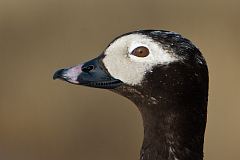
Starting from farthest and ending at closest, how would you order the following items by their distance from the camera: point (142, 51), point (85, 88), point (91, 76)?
point (85, 88), point (91, 76), point (142, 51)

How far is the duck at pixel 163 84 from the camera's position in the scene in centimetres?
552

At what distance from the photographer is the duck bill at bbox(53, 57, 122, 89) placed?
5754 millimetres

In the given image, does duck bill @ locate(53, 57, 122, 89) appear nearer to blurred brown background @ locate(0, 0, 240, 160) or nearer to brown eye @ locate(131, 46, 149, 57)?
brown eye @ locate(131, 46, 149, 57)

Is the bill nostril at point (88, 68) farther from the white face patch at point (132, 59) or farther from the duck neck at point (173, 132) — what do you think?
the duck neck at point (173, 132)

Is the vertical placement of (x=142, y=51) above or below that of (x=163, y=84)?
above

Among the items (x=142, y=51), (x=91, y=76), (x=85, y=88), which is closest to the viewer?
(x=142, y=51)

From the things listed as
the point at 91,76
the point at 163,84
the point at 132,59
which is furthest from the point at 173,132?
the point at 91,76

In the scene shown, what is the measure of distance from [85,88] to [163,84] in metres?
7.82

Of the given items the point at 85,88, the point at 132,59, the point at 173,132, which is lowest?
the point at 85,88

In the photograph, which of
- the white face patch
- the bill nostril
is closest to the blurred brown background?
the bill nostril

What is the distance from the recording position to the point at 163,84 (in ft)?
18.4

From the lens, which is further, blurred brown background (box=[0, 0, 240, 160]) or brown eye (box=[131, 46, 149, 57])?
blurred brown background (box=[0, 0, 240, 160])

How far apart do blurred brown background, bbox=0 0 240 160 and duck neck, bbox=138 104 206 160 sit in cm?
630

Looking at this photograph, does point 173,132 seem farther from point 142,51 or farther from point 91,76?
point 91,76
